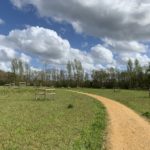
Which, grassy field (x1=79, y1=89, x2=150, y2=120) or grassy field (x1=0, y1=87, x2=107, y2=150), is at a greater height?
grassy field (x1=79, y1=89, x2=150, y2=120)

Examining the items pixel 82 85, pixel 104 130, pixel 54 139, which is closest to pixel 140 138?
pixel 104 130

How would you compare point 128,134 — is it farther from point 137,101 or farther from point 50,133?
point 137,101

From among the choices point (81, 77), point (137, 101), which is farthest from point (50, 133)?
point (81, 77)

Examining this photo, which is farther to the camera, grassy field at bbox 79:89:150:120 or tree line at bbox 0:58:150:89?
tree line at bbox 0:58:150:89

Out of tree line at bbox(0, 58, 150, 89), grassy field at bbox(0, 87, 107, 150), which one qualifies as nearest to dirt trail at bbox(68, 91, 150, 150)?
grassy field at bbox(0, 87, 107, 150)

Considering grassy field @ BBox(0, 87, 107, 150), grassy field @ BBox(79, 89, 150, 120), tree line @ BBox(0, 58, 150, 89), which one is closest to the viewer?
grassy field @ BBox(0, 87, 107, 150)

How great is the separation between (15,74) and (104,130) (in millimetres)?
99633

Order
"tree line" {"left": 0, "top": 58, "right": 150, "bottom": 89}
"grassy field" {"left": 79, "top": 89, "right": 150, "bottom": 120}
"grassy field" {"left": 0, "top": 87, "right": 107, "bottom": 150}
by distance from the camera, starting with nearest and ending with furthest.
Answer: "grassy field" {"left": 0, "top": 87, "right": 107, "bottom": 150}
"grassy field" {"left": 79, "top": 89, "right": 150, "bottom": 120}
"tree line" {"left": 0, "top": 58, "right": 150, "bottom": 89}

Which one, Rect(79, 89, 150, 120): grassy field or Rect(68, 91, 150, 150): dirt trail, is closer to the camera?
Rect(68, 91, 150, 150): dirt trail

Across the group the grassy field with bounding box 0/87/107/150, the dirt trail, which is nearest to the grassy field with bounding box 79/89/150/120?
the dirt trail

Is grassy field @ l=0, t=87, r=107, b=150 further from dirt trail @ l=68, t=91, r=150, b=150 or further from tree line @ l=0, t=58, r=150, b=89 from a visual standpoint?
tree line @ l=0, t=58, r=150, b=89

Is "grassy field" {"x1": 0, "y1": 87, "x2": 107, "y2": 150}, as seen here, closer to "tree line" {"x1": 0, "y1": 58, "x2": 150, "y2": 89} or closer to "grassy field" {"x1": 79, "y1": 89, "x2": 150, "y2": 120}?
"grassy field" {"x1": 79, "y1": 89, "x2": 150, "y2": 120}

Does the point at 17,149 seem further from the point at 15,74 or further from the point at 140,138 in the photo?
the point at 15,74

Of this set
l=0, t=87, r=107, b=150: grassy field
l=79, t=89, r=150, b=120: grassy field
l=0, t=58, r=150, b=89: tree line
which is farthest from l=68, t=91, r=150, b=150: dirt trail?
l=0, t=58, r=150, b=89: tree line
